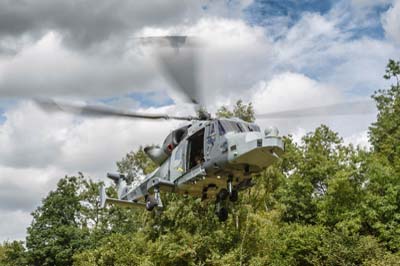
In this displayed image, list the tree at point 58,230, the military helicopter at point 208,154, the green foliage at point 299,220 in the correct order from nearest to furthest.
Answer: the military helicopter at point 208,154 → the green foliage at point 299,220 → the tree at point 58,230

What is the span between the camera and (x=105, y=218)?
4100 centimetres

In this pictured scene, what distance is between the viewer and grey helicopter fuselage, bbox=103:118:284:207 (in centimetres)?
1220

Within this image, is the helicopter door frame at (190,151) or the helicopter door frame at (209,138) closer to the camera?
the helicopter door frame at (209,138)

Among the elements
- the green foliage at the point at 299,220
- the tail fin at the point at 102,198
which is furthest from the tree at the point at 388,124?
the tail fin at the point at 102,198

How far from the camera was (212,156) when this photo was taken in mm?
13117

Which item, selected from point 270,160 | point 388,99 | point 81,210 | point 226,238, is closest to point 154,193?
point 270,160

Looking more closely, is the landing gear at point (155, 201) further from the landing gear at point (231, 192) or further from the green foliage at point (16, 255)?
the green foliage at point (16, 255)

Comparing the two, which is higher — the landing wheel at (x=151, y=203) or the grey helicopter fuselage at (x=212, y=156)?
the grey helicopter fuselage at (x=212, y=156)

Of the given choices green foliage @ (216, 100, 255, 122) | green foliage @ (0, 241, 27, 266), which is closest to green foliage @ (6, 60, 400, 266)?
green foliage @ (216, 100, 255, 122)

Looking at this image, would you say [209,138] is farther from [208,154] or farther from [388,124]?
[388,124]

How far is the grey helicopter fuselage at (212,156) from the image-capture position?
40.0 ft

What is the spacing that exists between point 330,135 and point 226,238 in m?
12.0

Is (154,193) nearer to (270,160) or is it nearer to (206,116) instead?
(206,116)

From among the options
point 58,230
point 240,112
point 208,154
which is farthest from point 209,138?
point 58,230
